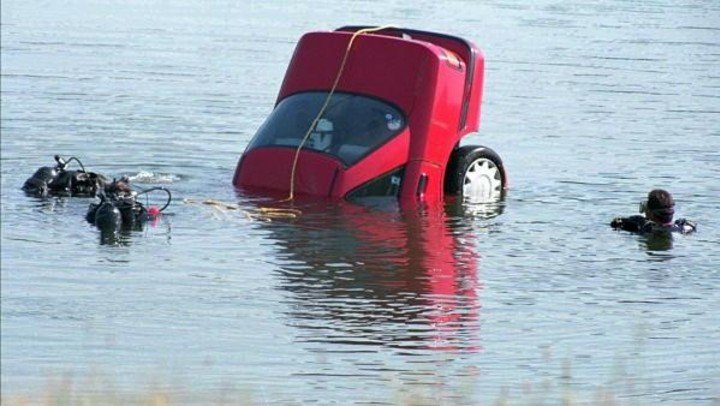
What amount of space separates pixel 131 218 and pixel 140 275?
91.1 inches

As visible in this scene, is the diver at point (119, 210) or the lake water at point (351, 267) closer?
the lake water at point (351, 267)

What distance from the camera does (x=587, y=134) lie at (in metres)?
28.1

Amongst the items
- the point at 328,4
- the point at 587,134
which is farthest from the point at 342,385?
the point at 328,4

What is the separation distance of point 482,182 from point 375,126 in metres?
1.67

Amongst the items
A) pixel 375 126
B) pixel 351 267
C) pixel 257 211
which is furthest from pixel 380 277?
pixel 375 126

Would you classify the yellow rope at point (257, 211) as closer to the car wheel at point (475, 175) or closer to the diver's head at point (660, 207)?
the car wheel at point (475, 175)

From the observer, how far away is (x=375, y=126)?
2070cm

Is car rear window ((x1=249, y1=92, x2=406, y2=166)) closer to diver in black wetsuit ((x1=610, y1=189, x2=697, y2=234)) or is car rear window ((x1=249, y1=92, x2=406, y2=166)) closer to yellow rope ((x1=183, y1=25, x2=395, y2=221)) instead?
yellow rope ((x1=183, y1=25, x2=395, y2=221))

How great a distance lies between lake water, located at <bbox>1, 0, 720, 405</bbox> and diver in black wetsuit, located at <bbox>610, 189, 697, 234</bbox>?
16cm

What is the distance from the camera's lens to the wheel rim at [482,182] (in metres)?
21.6

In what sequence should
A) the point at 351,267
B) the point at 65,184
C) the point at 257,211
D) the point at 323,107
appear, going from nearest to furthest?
the point at 351,267 < the point at 257,211 < the point at 65,184 < the point at 323,107

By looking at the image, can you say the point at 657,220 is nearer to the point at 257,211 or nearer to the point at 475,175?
the point at 475,175

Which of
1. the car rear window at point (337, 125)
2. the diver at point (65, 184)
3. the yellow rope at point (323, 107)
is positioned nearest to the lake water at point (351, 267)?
the diver at point (65, 184)

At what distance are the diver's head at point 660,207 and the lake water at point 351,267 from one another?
27 cm
